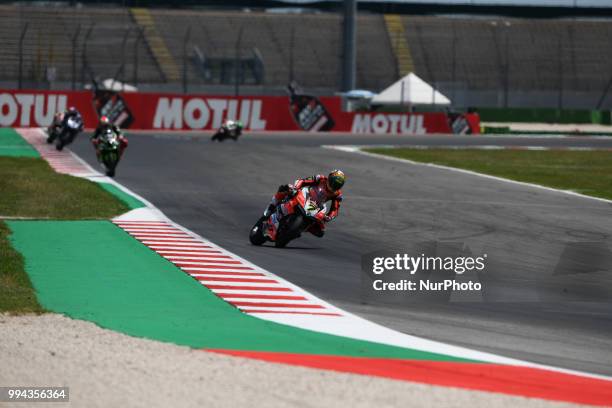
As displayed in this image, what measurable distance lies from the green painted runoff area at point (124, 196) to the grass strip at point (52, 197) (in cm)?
19

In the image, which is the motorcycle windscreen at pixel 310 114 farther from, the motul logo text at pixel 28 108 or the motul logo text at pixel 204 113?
the motul logo text at pixel 28 108

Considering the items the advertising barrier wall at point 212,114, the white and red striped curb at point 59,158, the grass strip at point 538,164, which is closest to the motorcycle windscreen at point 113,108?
the advertising barrier wall at point 212,114

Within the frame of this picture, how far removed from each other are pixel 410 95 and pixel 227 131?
67.2ft

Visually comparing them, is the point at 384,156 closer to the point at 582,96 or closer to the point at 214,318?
the point at 214,318

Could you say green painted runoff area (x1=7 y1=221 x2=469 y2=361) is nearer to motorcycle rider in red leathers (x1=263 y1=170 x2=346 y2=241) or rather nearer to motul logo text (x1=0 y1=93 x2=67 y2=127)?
motorcycle rider in red leathers (x1=263 y1=170 x2=346 y2=241)

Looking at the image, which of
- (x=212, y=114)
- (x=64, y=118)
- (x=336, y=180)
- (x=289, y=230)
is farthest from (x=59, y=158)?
(x=212, y=114)

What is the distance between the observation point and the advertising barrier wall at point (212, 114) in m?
59.5

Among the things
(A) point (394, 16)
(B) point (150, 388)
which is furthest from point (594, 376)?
(A) point (394, 16)

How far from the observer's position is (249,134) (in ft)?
202

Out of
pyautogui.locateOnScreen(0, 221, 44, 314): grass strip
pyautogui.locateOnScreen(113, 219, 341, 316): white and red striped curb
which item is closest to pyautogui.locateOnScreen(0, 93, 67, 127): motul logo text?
pyautogui.locateOnScreen(113, 219, 341, 316): white and red striped curb

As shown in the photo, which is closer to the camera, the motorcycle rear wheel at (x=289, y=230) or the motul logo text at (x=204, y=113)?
the motorcycle rear wheel at (x=289, y=230)

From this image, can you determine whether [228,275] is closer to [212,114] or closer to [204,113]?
[204,113]

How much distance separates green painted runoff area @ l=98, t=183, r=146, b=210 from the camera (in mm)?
24000

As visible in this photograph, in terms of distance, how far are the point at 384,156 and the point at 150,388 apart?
35.9 metres
